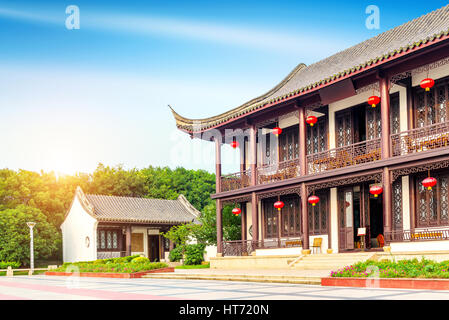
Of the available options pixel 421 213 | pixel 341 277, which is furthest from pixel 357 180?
pixel 341 277

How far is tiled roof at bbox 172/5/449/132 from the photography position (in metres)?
15.7

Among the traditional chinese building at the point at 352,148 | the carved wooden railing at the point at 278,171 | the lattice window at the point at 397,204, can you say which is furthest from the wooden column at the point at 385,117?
the carved wooden railing at the point at 278,171

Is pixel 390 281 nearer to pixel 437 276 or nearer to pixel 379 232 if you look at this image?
pixel 437 276

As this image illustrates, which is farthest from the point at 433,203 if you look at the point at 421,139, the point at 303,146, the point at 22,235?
the point at 22,235

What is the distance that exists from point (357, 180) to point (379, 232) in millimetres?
3199

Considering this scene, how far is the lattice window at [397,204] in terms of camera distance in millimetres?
16000

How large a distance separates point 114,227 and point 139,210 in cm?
200

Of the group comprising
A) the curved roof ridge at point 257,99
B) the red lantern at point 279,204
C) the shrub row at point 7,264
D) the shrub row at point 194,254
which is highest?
the curved roof ridge at point 257,99

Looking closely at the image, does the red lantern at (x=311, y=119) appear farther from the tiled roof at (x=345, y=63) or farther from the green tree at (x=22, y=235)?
the green tree at (x=22, y=235)

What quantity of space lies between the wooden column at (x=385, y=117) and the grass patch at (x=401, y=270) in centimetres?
470

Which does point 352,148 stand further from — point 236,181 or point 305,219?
point 236,181

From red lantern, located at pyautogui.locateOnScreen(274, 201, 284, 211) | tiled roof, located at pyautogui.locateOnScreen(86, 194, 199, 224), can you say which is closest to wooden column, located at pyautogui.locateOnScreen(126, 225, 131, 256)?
tiled roof, located at pyautogui.locateOnScreen(86, 194, 199, 224)

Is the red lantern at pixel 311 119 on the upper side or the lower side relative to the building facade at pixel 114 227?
upper

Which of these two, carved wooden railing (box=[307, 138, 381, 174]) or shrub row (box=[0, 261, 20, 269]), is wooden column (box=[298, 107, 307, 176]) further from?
shrub row (box=[0, 261, 20, 269])
